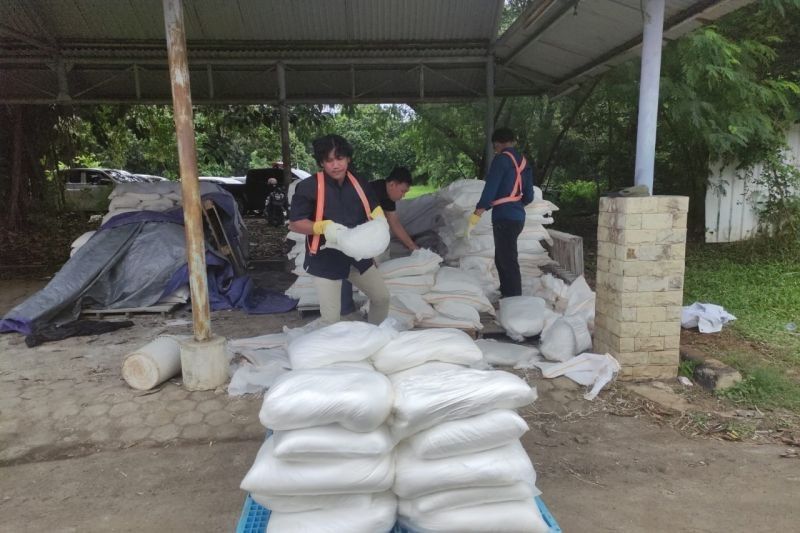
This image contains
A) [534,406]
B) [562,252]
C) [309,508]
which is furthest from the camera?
[562,252]

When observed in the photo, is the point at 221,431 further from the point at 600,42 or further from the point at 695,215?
the point at 695,215

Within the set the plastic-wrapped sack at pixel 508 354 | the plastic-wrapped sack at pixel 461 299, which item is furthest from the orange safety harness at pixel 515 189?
the plastic-wrapped sack at pixel 508 354

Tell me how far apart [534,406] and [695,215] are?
6.95 metres

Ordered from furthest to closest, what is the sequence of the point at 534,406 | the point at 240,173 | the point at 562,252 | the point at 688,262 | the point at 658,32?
the point at 240,173
the point at 688,262
the point at 562,252
the point at 658,32
the point at 534,406

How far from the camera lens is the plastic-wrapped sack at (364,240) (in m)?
2.96

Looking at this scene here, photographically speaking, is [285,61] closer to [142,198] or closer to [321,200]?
[142,198]

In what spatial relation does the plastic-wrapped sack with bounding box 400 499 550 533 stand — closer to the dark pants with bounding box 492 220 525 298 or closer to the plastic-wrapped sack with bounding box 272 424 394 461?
the plastic-wrapped sack with bounding box 272 424 394 461

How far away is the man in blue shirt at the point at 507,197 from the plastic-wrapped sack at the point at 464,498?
3.34 metres

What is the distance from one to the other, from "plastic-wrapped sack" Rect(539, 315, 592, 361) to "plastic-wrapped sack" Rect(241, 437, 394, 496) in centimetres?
275

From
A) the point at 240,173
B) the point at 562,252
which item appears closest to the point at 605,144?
the point at 562,252

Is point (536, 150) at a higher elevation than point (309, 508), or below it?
higher

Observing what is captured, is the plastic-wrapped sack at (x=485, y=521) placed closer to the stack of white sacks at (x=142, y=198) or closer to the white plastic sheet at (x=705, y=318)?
the white plastic sheet at (x=705, y=318)

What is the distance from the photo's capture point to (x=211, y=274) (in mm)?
6191

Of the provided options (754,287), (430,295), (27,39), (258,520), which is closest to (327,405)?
(258,520)
